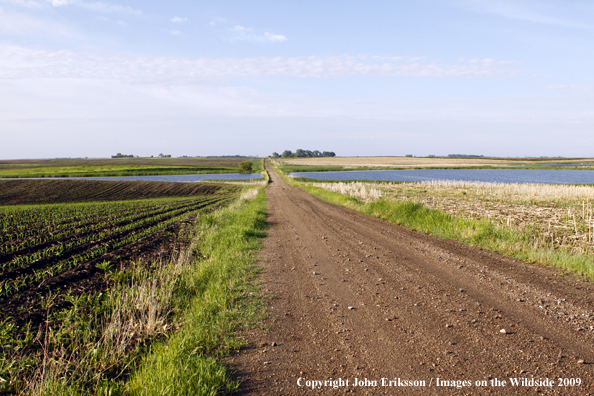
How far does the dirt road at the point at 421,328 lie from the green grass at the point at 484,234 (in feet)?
1.69

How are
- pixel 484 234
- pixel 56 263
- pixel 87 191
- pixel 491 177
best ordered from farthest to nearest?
1. pixel 491 177
2. pixel 87 191
3. pixel 484 234
4. pixel 56 263

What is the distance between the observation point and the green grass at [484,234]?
27.6ft

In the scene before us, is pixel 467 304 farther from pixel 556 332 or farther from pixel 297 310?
pixel 297 310

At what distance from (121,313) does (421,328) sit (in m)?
5.73

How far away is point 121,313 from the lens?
677 cm

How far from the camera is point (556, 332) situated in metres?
4.98

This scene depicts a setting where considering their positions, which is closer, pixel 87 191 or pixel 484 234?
pixel 484 234

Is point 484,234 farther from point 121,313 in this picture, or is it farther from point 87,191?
point 87,191

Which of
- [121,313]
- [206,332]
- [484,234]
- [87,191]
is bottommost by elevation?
[121,313]

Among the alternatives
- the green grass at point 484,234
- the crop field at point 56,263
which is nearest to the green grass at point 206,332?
the crop field at point 56,263

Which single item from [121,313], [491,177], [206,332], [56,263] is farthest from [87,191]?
[491,177]

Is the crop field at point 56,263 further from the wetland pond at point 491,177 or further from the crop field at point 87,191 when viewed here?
the wetland pond at point 491,177

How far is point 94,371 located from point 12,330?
254 cm

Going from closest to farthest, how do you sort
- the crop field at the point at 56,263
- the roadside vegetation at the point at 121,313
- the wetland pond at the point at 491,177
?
the roadside vegetation at the point at 121,313 < the crop field at the point at 56,263 < the wetland pond at the point at 491,177
